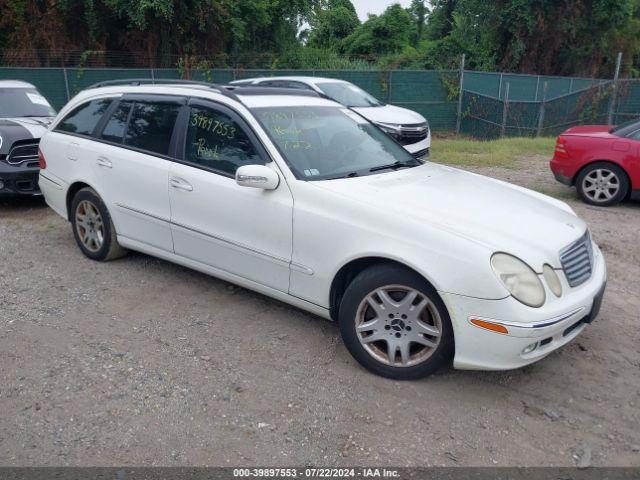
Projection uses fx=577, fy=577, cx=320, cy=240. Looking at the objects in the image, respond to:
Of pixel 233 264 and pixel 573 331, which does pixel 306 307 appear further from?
pixel 573 331

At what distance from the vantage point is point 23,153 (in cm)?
725

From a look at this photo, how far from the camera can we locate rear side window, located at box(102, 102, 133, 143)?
5059 mm

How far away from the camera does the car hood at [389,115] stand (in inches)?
420

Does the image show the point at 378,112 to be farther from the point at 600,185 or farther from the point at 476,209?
the point at 476,209

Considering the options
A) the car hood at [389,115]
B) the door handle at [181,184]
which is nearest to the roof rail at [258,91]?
the door handle at [181,184]

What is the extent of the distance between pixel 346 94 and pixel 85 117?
6.92m

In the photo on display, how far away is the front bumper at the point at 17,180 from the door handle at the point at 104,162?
268cm

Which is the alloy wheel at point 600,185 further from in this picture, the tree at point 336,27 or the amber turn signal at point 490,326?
the tree at point 336,27

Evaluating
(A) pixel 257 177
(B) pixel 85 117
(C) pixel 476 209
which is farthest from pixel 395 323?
(B) pixel 85 117

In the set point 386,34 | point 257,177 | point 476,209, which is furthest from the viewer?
point 386,34

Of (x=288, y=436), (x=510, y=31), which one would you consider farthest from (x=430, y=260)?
(x=510, y=31)

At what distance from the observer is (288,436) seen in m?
3.02

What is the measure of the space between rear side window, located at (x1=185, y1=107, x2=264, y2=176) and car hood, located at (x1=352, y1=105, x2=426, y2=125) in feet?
20.8

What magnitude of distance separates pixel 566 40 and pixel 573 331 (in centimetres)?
2537
